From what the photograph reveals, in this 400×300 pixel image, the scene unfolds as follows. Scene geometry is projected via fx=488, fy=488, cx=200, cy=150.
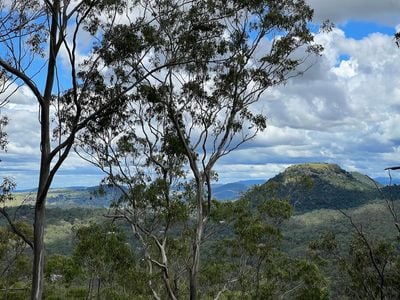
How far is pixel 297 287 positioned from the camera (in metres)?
23.4

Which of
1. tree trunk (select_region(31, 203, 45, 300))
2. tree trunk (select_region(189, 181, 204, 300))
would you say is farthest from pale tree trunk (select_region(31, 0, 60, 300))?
tree trunk (select_region(189, 181, 204, 300))

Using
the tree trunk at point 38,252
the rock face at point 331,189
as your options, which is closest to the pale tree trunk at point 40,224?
the tree trunk at point 38,252

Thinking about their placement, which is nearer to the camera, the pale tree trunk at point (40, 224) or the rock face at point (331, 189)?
the pale tree trunk at point (40, 224)

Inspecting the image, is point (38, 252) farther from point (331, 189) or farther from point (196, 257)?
point (331, 189)

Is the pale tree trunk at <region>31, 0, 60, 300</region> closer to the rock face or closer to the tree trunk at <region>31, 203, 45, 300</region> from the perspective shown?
the tree trunk at <region>31, 203, 45, 300</region>

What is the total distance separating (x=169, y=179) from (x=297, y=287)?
1061 cm

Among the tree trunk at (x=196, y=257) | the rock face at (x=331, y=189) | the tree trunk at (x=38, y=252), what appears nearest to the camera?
the tree trunk at (x=38, y=252)

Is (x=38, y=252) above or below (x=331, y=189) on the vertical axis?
below

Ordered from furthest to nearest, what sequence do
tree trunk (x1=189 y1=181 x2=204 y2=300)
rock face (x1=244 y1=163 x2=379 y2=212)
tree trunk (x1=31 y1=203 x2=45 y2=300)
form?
rock face (x1=244 y1=163 x2=379 y2=212)
tree trunk (x1=189 y1=181 x2=204 y2=300)
tree trunk (x1=31 y1=203 x2=45 y2=300)

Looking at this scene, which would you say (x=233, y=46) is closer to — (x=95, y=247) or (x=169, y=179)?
(x=169, y=179)

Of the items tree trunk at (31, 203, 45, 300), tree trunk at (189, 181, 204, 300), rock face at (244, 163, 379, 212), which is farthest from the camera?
rock face at (244, 163, 379, 212)

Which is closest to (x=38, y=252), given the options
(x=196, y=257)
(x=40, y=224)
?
(x=40, y=224)

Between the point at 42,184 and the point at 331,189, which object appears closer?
the point at 42,184

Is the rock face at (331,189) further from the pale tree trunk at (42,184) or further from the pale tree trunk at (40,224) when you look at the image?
the pale tree trunk at (40,224)
